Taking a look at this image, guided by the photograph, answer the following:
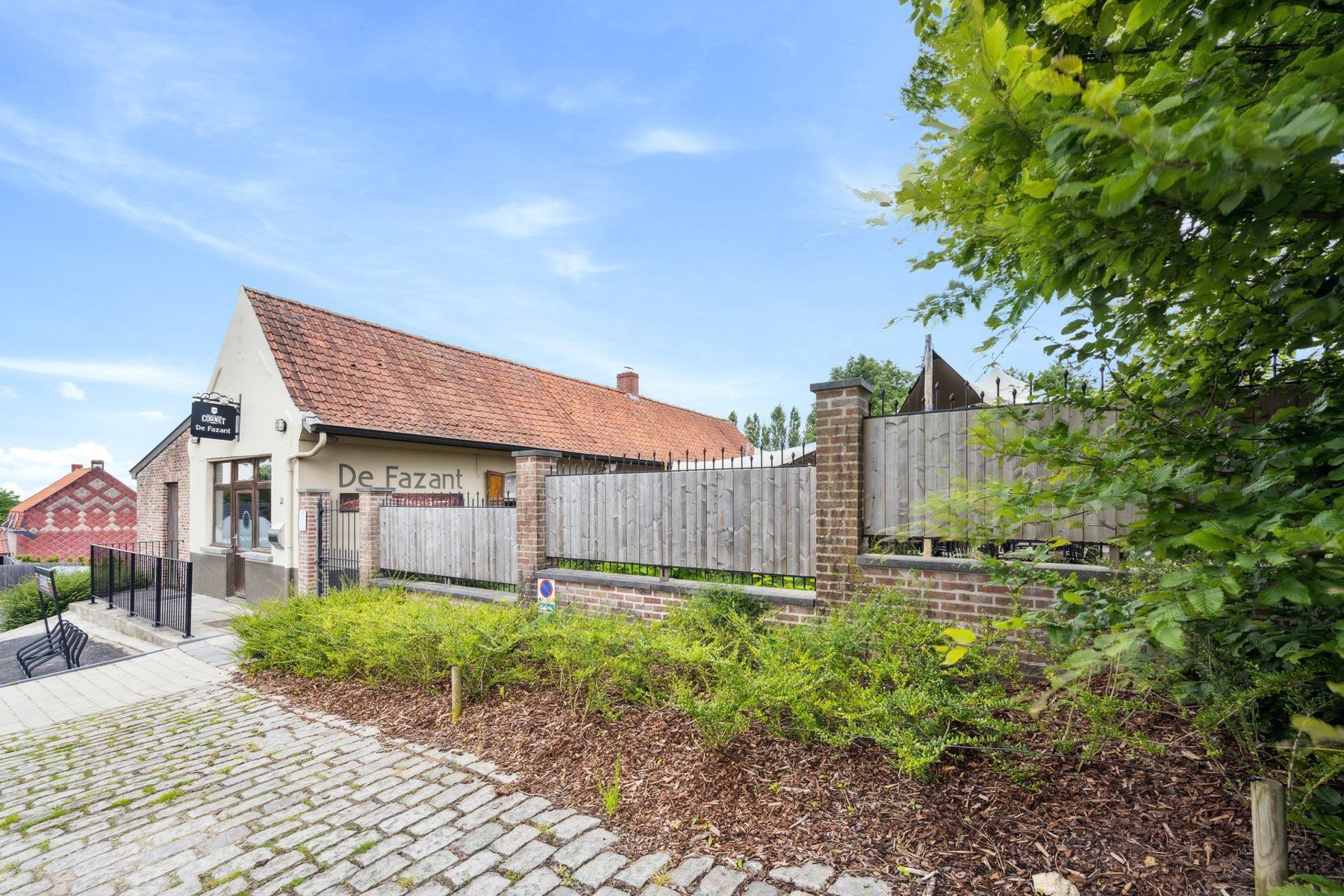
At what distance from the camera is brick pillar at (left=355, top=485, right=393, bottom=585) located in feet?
31.3

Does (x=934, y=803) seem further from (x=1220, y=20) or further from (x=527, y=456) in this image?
(x=527, y=456)

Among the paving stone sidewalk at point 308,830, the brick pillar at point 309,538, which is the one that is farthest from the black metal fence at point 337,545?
the paving stone sidewalk at point 308,830

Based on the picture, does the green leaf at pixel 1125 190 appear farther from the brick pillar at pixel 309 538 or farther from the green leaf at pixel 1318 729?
the brick pillar at pixel 309 538

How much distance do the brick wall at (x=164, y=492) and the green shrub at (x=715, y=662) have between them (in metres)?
9.44

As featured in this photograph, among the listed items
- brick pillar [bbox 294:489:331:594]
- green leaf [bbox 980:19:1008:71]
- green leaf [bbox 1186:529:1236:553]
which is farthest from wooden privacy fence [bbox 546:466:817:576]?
brick pillar [bbox 294:489:331:594]

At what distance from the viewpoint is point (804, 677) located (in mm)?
3723

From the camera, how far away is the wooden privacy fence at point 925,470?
14.6ft

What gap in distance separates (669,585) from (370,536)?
5.71 metres

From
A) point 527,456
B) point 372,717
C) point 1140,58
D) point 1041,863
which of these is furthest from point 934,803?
point 527,456

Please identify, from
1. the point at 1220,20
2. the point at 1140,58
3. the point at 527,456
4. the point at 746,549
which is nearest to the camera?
the point at 1220,20

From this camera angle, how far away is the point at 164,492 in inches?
587

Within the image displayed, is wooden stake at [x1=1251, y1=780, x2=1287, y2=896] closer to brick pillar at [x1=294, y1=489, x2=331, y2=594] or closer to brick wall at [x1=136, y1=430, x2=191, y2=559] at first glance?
brick pillar at [x1=294, y1=489, x2=331, y2=594]

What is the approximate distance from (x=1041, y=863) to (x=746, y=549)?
11.6 feet

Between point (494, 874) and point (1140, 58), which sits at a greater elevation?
point (1140, 58)
